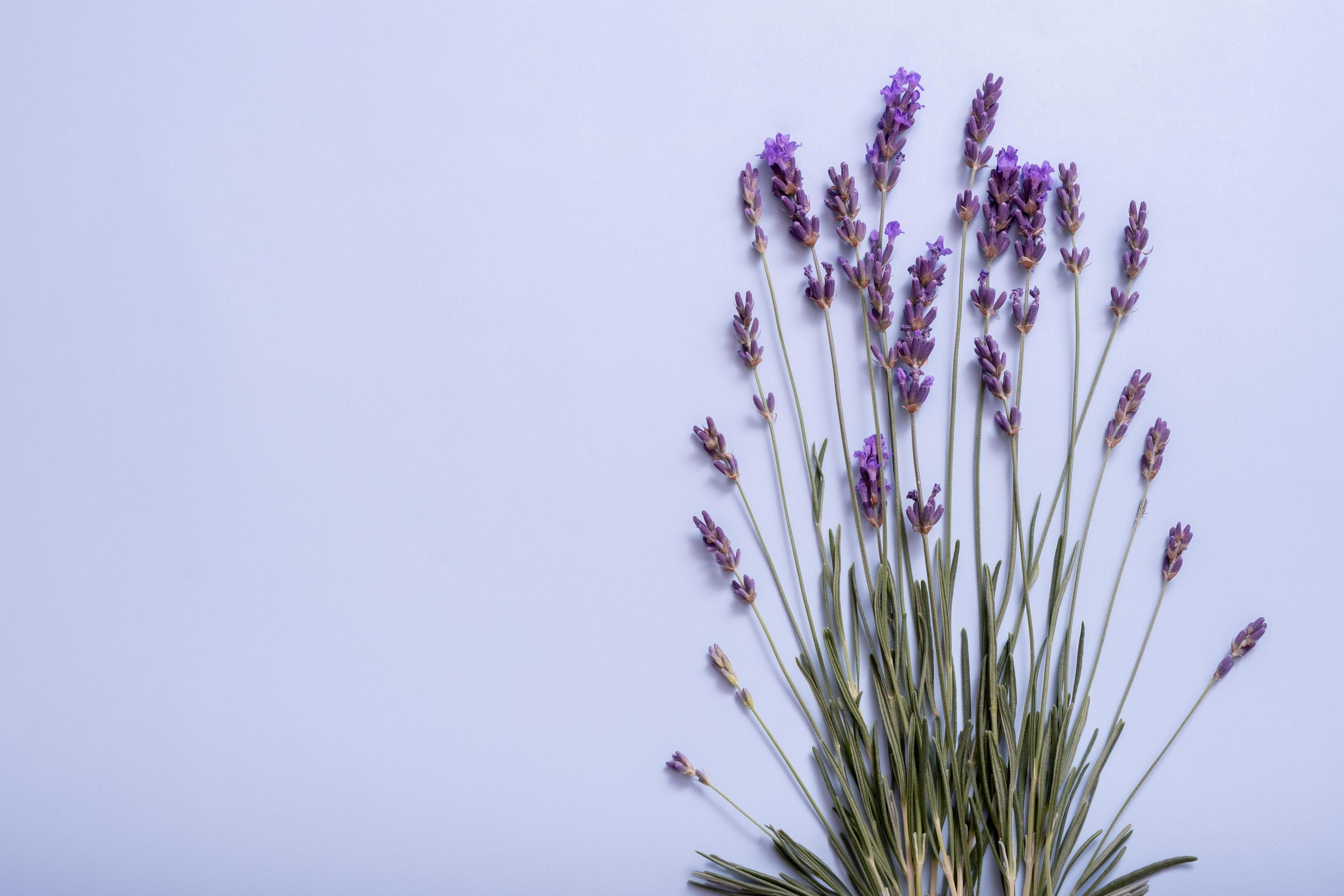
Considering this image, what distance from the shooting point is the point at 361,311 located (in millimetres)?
1333

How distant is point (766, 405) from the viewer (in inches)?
50.1

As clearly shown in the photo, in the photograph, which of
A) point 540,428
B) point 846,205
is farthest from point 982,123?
point 540,428

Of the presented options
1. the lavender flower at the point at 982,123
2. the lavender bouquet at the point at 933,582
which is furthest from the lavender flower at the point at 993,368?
the lavender flower at the point at 982,123

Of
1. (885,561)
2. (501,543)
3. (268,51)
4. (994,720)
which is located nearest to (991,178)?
(885,561)

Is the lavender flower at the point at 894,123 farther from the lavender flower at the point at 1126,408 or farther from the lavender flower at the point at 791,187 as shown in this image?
the lavender flower at the point at 1126,408

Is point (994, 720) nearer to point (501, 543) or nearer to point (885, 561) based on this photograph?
point (885, 561)

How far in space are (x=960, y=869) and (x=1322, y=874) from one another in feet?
1.94

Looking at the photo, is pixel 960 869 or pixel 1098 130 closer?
pixel 960 869

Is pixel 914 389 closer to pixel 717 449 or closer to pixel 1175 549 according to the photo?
pixel 717 449

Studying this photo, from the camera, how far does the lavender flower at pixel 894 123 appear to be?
1.25m

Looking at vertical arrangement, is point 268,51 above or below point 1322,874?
above

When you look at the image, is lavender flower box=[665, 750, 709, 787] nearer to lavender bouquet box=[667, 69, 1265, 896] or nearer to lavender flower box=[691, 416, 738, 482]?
lavender bouquet box=[667, 69, 1265, 896]

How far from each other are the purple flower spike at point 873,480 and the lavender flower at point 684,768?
1.43 feet

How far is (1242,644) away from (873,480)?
0.60 meters
